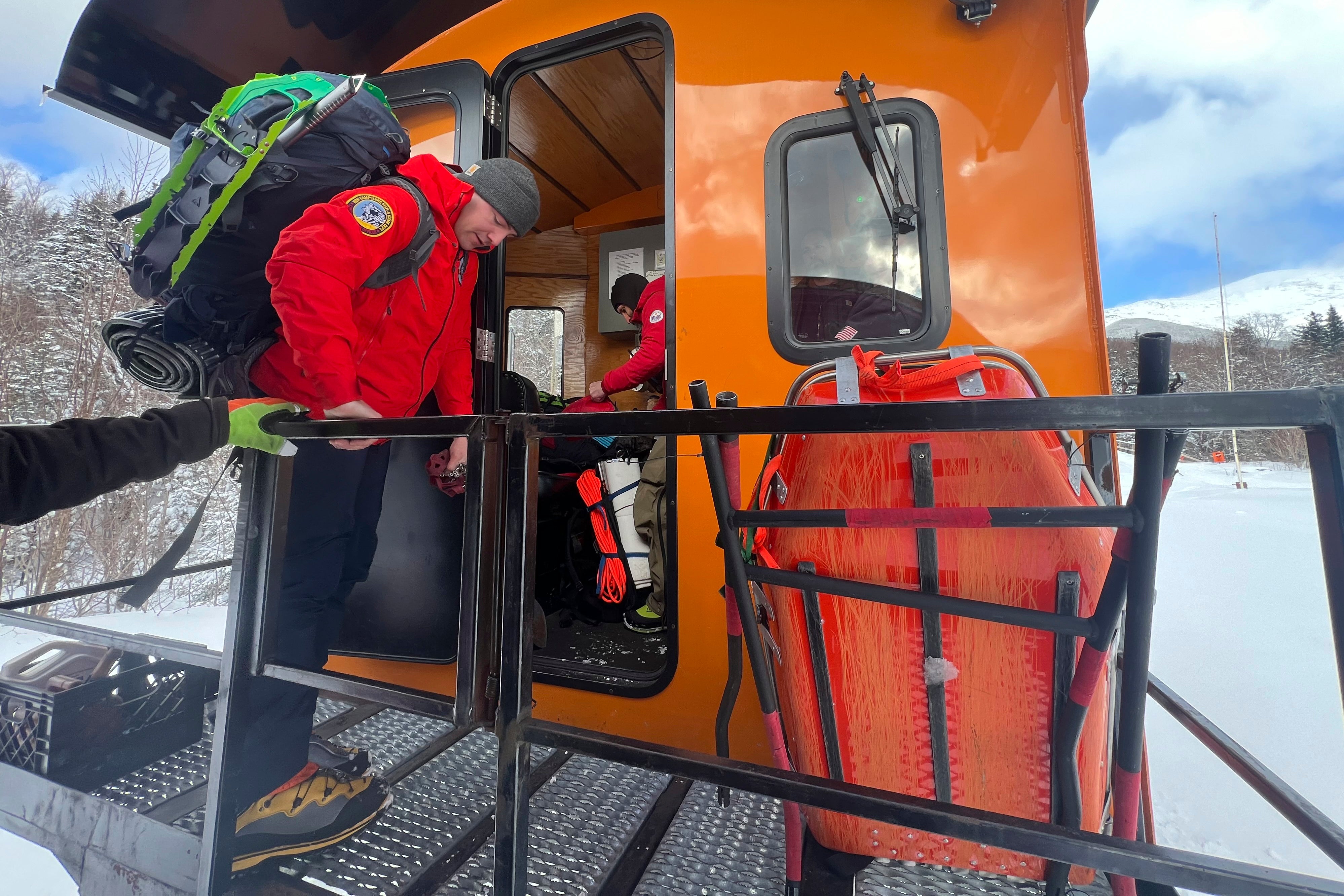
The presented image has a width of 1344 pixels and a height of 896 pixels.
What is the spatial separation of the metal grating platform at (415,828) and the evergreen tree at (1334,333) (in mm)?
29093

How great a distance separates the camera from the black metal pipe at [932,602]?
87cm

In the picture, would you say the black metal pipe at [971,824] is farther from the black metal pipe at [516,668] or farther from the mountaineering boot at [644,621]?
the mountaineering boot at [644,621]

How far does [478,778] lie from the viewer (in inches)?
66.9

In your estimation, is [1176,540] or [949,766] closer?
[949,766]

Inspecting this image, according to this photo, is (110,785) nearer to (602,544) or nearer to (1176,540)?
(602,544)

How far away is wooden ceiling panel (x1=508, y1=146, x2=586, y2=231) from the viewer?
3.99 meters

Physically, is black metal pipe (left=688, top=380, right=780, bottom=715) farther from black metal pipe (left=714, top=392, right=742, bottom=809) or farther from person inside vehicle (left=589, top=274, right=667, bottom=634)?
person inside vehicle (left=589, top=274, right=667, bottom=634)

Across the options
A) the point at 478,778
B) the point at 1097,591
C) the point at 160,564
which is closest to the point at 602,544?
the point at 478,778

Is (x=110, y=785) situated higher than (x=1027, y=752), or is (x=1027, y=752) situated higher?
(x=1027, y=752)

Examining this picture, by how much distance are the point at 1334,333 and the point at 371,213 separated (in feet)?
102

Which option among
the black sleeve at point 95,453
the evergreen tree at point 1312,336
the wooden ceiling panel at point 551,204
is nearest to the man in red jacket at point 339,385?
the black sleeve at point 95,453

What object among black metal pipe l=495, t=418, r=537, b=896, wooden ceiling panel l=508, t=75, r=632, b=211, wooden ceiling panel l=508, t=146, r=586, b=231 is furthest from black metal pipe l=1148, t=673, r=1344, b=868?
wooden ceiling panel l=508, t=146, r=586, b=231

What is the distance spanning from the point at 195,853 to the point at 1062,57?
9.38 ft

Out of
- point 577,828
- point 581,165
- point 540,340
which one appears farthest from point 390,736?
point 581,165
